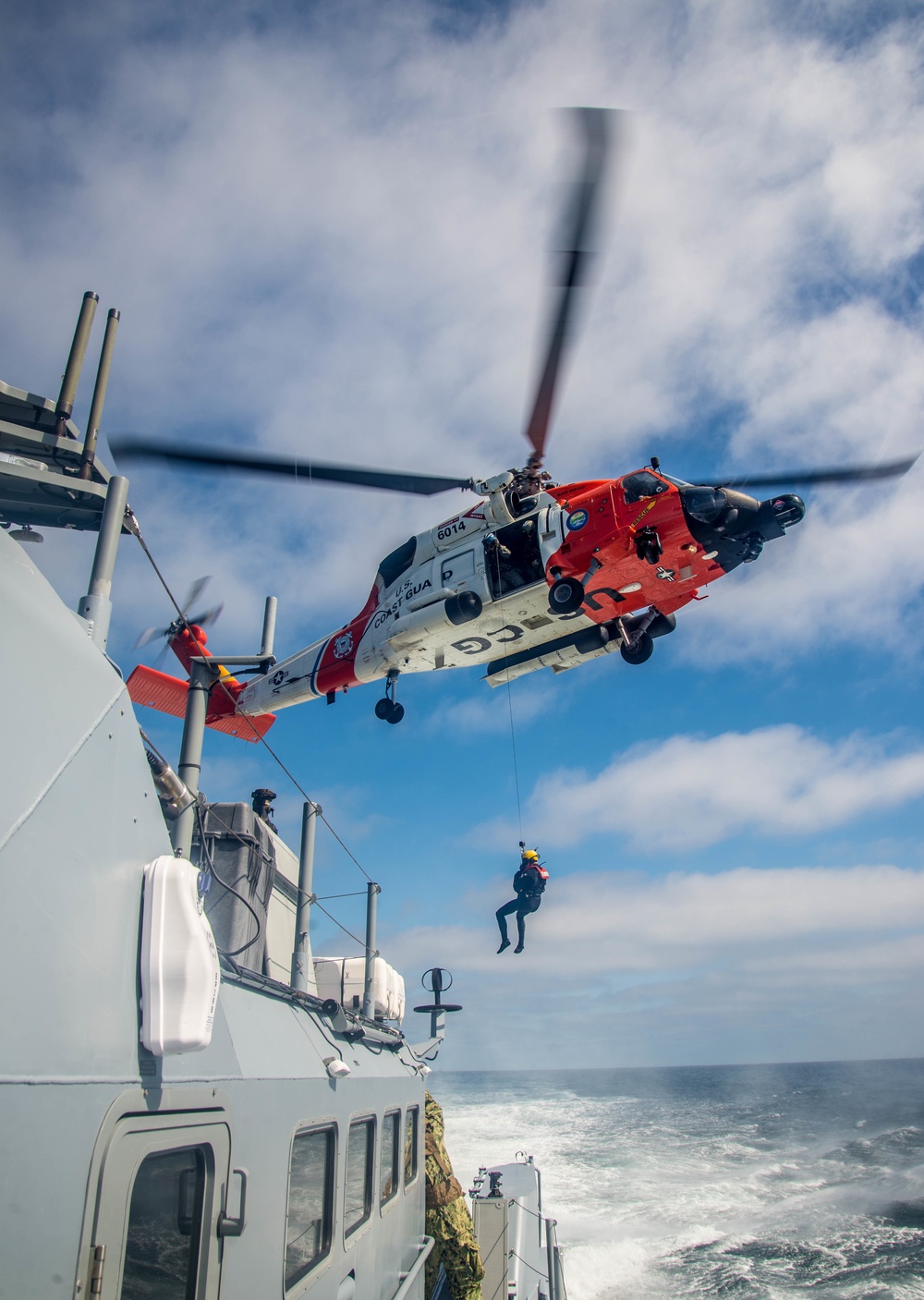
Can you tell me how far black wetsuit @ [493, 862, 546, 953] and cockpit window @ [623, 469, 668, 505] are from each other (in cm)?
524

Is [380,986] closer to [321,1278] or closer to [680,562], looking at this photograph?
[321,1278]

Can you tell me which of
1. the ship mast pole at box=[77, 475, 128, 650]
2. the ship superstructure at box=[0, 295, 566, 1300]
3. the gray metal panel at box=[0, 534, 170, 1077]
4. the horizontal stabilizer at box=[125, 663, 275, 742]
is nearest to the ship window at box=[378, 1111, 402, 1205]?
the ship superstructure at box=[0, 295, 566, 1300]

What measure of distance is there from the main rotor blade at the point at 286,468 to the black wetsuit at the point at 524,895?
217 inches

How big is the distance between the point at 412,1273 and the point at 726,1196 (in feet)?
91.9

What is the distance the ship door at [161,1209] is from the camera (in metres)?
2.05

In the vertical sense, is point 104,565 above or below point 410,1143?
above

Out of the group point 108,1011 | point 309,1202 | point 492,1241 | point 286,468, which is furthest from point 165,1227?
point 492,1241

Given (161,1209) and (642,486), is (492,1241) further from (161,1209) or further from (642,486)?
(161,1209)

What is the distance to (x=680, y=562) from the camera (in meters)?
10.3

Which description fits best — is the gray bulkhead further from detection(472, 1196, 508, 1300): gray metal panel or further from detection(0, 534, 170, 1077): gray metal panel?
detection(472, 1196, 508, 1300): gray metal panel

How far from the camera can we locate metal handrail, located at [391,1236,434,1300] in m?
5.94

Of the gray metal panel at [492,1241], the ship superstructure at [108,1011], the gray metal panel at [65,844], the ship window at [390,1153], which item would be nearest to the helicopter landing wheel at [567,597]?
the ship window at [390,1153]

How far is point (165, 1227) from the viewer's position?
2.46 m

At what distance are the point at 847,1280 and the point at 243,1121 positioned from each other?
22.9m
